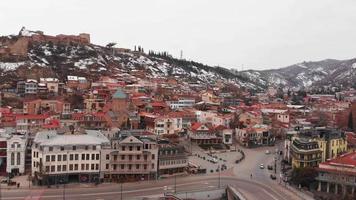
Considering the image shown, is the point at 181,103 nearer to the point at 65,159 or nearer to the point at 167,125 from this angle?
the point at 167,125

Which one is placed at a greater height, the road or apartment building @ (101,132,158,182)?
apartment building @ (101,132,158,182)

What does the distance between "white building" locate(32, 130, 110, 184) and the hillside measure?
2325 inches

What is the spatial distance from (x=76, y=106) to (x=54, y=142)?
42.9m

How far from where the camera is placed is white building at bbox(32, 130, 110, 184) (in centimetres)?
4438

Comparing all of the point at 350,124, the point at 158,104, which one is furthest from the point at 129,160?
the point at 350,124

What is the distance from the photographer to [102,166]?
152 feet

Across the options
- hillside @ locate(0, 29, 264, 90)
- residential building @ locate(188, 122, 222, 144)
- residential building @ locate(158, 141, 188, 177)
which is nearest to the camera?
residential building @ locate(158, 141, 188, 177)

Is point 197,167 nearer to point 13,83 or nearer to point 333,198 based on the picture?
point 333,198

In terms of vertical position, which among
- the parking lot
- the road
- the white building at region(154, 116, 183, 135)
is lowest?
the road

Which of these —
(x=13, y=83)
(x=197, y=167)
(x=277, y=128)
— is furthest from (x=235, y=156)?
(x=13, y=83)

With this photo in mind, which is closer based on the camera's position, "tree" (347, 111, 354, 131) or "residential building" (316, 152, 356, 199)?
"residential building" (316, 152, 356, 199)

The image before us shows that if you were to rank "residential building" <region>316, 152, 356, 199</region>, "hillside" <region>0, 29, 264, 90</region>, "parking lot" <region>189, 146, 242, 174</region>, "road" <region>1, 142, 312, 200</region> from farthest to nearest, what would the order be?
"hillside" <region>0, 29, 264, 90</region>
"parking lot" <region>189, 146, 242, 174</region>
"residential building" <region>316, 152, 356, 199</region>
"road" <region>1, 142, 312, 200</region>

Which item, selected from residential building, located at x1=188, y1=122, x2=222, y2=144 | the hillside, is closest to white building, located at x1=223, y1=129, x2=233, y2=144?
residential building, located at x1=188, y1=122, x2=222, y2=144

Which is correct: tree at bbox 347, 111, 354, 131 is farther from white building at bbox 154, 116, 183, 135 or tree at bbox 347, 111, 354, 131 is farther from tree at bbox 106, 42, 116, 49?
tree at bbox 106, 42, 116, 49
